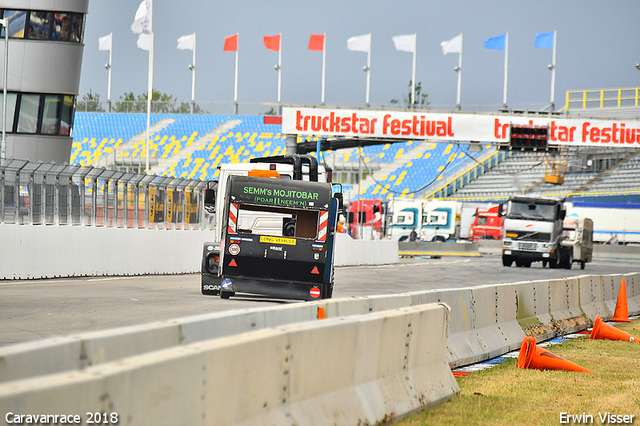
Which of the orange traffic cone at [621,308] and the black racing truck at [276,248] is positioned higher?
the black racing truck at [276,248]

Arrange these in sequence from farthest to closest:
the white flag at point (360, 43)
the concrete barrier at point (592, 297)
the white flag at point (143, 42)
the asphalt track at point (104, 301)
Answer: the white flag at point (360, 43), the white flag at point (143, 42), the concrete barrier at point (592, 297), the asphalt track at point (104, 301)

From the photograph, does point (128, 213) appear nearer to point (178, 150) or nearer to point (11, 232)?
point (11, 232)

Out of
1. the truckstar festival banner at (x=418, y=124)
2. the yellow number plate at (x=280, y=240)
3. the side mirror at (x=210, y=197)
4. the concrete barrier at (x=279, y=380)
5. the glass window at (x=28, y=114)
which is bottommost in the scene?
the concrete barrier at (x=279, y=380)

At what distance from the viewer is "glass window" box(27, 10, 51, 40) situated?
111 feet

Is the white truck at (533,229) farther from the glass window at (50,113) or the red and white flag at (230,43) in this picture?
the red and white flag at (230,43)

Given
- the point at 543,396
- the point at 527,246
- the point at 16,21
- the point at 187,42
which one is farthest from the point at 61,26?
the point at 187,42

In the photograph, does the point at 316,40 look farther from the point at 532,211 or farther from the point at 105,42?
the point at 532,211

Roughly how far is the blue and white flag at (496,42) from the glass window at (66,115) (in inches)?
1214

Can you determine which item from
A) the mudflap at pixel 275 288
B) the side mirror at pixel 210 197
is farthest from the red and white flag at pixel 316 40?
the mudflap at pixel 275 288

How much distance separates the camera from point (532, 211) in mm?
39188

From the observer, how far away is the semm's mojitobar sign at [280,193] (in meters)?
15.5

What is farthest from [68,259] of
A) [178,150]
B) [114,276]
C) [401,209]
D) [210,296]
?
[178,150]

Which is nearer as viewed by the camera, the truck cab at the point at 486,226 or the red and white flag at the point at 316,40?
the red and white flag at the point at 316,40

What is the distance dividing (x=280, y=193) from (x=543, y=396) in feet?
26.6
